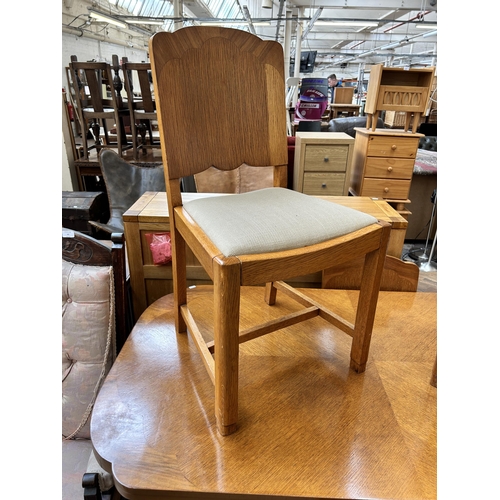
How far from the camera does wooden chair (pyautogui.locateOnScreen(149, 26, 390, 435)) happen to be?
734mm

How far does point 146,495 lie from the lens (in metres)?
0.72

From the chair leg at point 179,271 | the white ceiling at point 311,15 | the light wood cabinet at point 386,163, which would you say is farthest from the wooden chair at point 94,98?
the white ceiling at point 311,15

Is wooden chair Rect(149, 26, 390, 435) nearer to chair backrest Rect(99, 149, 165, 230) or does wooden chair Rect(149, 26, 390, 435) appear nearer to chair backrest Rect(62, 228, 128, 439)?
chair backrest Rect(62, 228, 128, 439)

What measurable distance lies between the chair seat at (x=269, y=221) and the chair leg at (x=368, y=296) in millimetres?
83

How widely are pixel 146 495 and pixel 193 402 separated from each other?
226 mm

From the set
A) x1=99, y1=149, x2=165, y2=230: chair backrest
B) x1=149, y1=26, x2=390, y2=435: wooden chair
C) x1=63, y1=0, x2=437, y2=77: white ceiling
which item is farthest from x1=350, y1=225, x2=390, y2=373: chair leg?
x1=63, y1=0, x2=437, y2=77: white ceiling

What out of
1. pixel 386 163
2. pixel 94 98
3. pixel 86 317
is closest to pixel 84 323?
pixel 86 317

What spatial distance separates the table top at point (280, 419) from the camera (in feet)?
2.39

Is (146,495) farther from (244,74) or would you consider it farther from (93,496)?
(244,74)

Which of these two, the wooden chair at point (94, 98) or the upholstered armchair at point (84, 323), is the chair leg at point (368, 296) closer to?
the upholstered armchair at point (84, 323)

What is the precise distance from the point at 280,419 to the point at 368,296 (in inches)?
14.7

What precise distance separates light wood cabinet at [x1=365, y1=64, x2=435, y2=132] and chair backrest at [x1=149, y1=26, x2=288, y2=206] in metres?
1.67

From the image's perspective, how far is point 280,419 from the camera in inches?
34.1

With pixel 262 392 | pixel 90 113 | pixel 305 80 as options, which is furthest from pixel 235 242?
pixel 305 80
